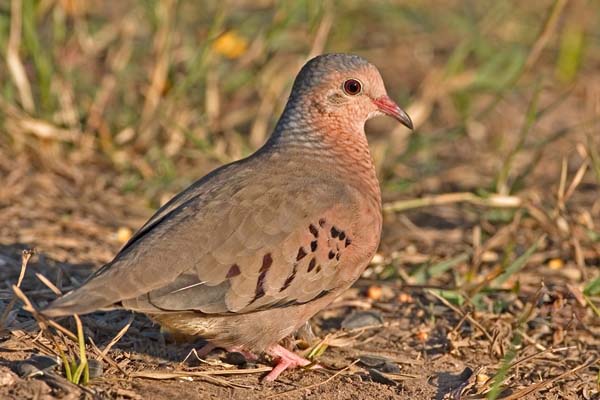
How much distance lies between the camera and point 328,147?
4.73m

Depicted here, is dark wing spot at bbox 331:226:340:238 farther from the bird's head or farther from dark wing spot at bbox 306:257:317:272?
the bird's head

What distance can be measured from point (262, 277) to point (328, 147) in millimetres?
827

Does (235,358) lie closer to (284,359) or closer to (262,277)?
(284,359)

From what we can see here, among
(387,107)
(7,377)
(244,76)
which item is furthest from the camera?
(244,76)

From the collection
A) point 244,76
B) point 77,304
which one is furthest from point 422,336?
point 244,76

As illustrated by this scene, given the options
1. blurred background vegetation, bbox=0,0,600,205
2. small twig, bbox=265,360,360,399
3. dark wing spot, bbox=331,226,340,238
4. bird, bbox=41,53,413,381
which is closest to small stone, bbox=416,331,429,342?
small twig, bbox=265,360,360,399

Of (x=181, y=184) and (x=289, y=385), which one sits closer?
(x=289, y=385)

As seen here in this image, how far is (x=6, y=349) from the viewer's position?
4.11 metres

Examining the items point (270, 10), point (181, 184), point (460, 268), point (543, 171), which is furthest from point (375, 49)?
point (460, 268)

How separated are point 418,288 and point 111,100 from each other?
2941mm

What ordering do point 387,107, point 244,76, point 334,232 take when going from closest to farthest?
point 334,232, point 387,107, point 244,76

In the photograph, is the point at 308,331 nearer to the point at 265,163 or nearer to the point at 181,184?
the point at 265,163

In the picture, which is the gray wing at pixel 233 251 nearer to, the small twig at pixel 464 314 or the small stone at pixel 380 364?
the small stone at pixel 380 364

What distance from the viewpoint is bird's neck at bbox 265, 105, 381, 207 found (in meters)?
4.64
